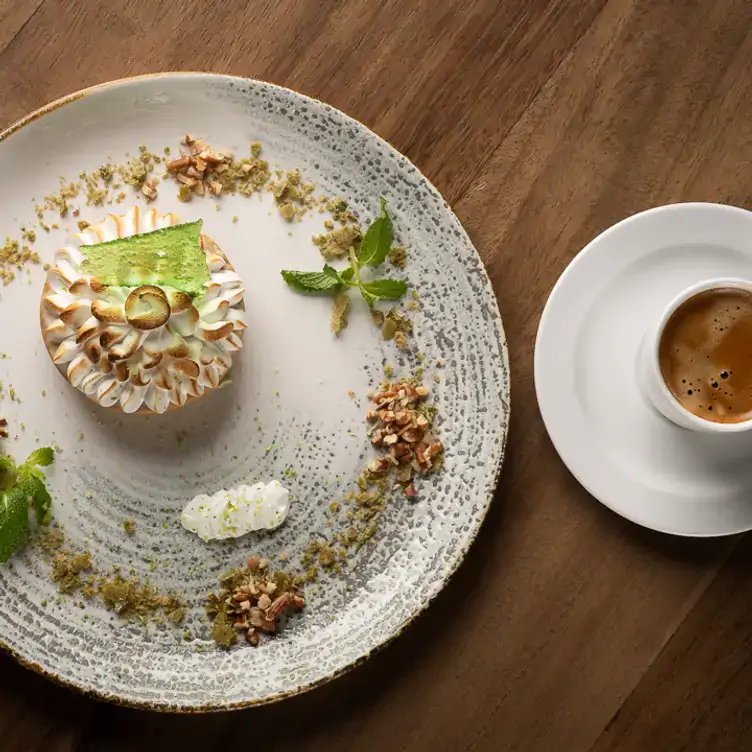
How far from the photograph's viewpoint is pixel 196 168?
1.39 meters

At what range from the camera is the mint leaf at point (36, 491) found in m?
1.36

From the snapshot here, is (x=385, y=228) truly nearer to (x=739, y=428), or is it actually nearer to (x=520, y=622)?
(x=739, y=428)

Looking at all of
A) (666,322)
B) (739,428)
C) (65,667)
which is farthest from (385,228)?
(65,667)

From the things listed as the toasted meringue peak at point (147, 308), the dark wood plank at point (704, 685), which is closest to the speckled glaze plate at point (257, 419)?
the toasted meringue peak at point (147, 308)

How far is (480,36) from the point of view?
4.69ft

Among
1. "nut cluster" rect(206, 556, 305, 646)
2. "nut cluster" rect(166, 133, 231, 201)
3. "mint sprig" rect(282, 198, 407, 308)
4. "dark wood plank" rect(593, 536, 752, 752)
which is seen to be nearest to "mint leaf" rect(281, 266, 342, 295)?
"mint sprig" rect(282, 198, 407, 308)

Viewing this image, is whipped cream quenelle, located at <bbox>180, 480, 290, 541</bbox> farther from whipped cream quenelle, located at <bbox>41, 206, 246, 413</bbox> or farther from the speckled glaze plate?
whipped cream quenelle, located at <bbox>41, 206, 246, 413</bbox>

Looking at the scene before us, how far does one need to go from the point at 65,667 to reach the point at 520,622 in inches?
33.7

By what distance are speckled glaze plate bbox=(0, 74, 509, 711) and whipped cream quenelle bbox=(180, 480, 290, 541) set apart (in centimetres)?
2

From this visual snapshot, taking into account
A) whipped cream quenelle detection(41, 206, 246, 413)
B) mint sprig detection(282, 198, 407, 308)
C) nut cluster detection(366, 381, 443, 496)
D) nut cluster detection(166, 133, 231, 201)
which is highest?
nut cluster detection(166, 133, 231, 201)

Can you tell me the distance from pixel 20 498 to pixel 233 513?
0.39 meters

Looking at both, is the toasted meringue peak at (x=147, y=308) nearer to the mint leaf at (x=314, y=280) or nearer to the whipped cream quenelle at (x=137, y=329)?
the whipped cream quenelle at (x=137, y=329)

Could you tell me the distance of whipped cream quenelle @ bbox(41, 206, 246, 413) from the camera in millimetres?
1252

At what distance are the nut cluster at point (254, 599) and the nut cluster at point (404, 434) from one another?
28cm
